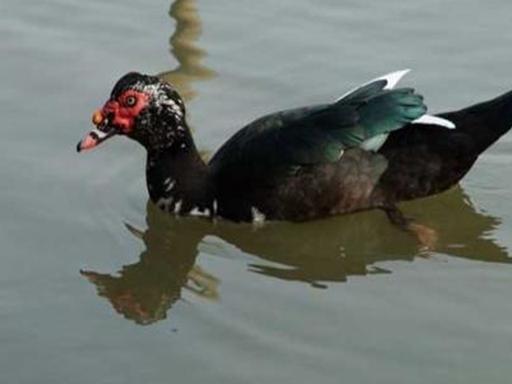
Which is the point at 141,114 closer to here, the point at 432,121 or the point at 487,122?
the point at 432,121

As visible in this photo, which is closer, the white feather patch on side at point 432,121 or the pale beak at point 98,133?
the white feather patch on side at point 432,121

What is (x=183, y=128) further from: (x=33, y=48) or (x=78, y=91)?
(x=33, y=48)

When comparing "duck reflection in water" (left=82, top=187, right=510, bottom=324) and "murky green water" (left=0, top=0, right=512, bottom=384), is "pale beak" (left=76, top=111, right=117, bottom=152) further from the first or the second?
"duck reflection in water" (left=82, top=187, right=510, bottom=324)

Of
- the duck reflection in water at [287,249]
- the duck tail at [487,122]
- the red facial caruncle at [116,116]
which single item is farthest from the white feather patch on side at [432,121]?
the red facial caruncle at [116,116]

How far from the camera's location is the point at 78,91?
9141 millimetres

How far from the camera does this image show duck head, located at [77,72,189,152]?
25.8ft

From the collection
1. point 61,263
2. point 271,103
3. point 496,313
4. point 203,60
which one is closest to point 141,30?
point 203,60

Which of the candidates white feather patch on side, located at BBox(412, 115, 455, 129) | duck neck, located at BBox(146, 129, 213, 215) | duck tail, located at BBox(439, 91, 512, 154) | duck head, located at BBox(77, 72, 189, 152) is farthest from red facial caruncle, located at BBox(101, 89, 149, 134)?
duck tail, located at BBox(439, 91, 512, 154)

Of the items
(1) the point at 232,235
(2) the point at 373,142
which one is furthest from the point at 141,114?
(2) the point at 373,142

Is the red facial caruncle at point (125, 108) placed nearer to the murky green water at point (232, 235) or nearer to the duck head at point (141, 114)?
the duck head at point (141, 114)

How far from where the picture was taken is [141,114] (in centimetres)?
793

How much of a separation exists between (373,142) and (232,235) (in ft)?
2.99

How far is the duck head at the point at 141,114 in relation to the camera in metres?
7.86

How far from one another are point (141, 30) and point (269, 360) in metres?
4.15
